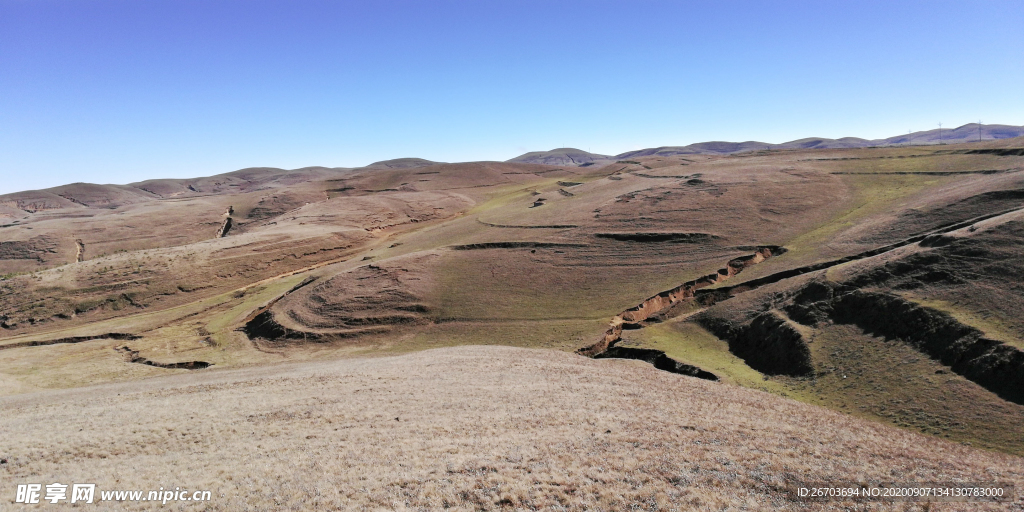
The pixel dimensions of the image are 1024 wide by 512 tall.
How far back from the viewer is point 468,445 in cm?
1530

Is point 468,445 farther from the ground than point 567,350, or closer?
farther from the ground

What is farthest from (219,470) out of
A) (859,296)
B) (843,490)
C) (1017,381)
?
(859,296)

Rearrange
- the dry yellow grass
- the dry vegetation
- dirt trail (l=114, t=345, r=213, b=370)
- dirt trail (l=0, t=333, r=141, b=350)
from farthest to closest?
1. dirt trail (l=0, t=333, r=141, b=350)
2. dirt trail (l=114, t=345, r=213, b=370)
3. the dry vegetation
4. the dry yellow grass

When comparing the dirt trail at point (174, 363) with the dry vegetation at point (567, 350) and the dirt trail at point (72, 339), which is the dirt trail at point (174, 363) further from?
the dirt trail at point (72, 339)

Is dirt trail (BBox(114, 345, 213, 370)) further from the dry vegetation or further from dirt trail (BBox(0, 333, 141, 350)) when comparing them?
dirt trail (BBox(0, 333, 141, 350))

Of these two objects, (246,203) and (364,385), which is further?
(246,203)

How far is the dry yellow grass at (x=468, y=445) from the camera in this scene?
12.0 metres

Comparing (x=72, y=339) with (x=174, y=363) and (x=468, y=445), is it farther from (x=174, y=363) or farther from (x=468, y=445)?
(x=468, y=445)

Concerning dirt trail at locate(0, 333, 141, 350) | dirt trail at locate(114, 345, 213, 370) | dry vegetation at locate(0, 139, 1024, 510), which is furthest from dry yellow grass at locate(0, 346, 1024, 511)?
dirt trail at locate(0, 333, 141, 350)

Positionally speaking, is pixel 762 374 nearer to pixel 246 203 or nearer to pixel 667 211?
pixel 667 211

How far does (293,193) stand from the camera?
120 metres

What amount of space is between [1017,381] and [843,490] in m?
13.8

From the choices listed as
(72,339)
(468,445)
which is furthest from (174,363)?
(468,445)

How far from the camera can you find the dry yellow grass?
39.3ft
